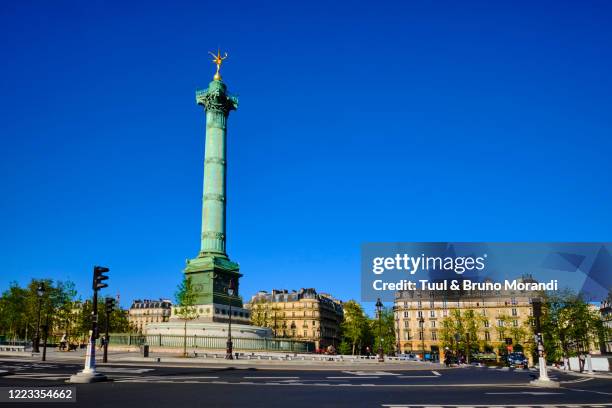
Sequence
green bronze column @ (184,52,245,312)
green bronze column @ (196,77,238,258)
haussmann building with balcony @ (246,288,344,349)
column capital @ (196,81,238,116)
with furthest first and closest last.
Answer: haussmann building with balcony @ (246,288,344,349) → column capital @ (196,81,238,116) → green bronze column @ (196,77,238,258) → green bronze column @ (184,52,245,312)

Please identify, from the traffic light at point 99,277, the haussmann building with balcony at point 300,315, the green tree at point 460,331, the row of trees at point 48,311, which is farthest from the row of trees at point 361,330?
the traffic light at point 99,277

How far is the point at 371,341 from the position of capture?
126500mm

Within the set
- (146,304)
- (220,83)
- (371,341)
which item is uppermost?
(220,83)

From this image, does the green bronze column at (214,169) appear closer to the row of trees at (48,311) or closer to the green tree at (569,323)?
the row of trees at (48,311)

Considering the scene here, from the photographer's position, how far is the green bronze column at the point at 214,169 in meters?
59.5

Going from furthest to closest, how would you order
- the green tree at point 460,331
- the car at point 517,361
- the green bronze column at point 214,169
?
the green tree at point 460,331 → the green bronze column at point 214,169 → the car at point 517,361

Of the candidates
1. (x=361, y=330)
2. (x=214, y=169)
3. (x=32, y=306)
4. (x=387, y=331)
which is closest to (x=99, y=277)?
(x=214, y=169)

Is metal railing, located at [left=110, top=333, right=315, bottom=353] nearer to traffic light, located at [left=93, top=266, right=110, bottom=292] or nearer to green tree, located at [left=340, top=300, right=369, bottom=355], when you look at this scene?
traffic light, located at [left=93, top=266, right=110, bottom=292]

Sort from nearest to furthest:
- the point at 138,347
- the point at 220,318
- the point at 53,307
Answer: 1. the point at 138,347
2. the point at 220,318
3. the point at 53,307

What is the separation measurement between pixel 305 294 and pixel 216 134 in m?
65.5

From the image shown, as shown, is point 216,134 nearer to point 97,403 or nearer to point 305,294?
point 97,403

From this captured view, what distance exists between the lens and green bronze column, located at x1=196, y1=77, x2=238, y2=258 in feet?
195

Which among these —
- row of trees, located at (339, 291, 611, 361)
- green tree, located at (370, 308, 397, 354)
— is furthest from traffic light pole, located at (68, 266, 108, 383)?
green tree, located at (370, 308, 397, 354)

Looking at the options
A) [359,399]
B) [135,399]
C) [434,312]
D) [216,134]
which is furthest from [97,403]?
[434,312]
